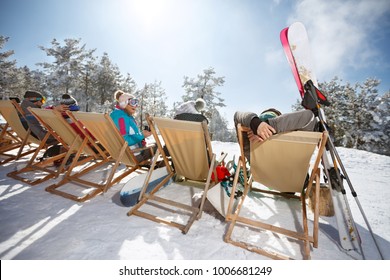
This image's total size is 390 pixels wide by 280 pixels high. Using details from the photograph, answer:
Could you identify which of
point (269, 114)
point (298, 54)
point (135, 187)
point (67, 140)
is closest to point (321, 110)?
point (269, 114)

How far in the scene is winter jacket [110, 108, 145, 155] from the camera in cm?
329

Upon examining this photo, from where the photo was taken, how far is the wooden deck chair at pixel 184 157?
226 centimetres

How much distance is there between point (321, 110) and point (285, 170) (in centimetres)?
A: 96

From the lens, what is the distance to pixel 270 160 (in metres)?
2.22

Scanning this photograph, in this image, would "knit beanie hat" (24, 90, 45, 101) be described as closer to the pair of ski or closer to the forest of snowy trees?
the pair of ski

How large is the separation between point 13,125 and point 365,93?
36883 millimetres

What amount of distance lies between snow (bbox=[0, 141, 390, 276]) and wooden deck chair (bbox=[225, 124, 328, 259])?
12 cm

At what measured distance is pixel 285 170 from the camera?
2.24m

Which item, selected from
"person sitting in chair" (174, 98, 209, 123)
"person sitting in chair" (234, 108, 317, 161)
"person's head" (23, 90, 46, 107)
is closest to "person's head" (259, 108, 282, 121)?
"person sitting in chair" (234, 108, 317, 161)

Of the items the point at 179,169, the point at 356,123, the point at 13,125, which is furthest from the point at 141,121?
the point at 356,123

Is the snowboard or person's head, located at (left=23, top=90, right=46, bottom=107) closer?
the snowboard

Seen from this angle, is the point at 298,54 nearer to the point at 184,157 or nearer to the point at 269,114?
the point at 269,114
